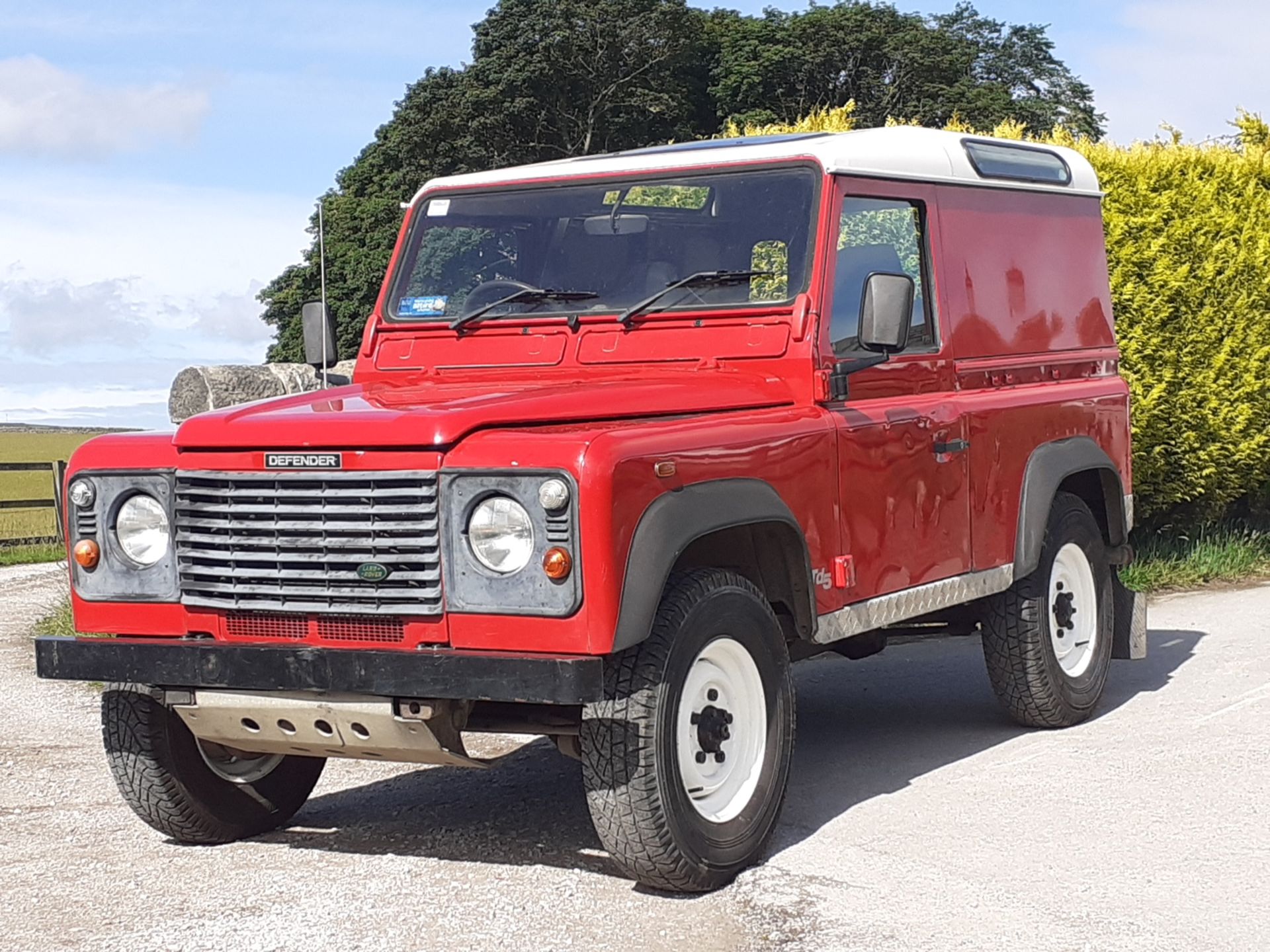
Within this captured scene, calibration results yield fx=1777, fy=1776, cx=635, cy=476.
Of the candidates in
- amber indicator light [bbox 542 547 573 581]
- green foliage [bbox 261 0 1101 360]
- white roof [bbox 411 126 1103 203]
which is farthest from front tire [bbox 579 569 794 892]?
green foliage [bbox 261 0 1101 360]

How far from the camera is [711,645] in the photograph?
17.9 ft

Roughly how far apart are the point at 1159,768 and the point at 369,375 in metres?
3.43

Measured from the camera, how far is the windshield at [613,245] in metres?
6.39

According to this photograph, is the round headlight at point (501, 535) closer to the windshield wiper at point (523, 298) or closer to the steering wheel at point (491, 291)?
the windshield wiper at point (523, 298)

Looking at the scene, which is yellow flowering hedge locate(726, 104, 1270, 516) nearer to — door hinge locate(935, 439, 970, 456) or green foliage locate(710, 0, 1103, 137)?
door hinge locate(935, 439, 970, 456)

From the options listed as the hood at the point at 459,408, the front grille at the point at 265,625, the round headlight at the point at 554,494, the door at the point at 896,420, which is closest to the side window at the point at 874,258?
the door at the point at 896,420

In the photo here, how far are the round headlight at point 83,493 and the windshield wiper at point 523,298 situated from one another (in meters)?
1.59

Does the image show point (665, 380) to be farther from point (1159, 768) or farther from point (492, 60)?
point (492, 60)

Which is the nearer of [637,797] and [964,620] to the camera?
[637,797]

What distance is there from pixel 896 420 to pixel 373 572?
2.26 metres

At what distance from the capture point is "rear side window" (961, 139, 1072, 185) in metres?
7.61

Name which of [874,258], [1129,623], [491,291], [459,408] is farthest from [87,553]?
[1129,623]

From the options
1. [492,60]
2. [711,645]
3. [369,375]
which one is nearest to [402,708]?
[711,645]

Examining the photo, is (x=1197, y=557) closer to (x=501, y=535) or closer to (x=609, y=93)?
(x=501, y=535)
